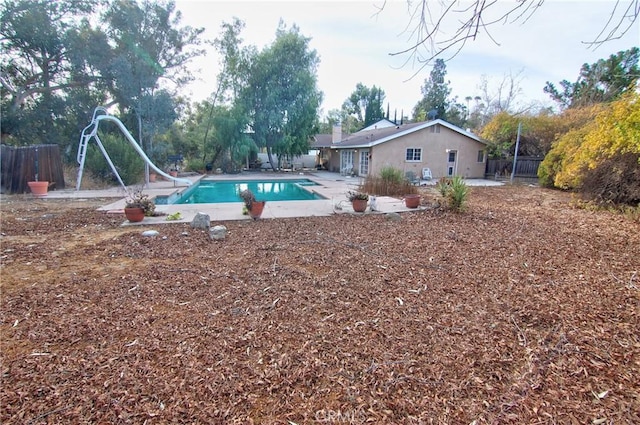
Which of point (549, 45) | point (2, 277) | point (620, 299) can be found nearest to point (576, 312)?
point (620, 299)

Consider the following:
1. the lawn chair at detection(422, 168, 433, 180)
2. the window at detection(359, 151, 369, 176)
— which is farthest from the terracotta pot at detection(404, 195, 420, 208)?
the window at detection(359, 151, 369, 176)

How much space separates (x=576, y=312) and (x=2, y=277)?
646 centimetres

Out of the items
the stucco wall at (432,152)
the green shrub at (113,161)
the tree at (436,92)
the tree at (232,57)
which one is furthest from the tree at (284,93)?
the tree at (436,92)

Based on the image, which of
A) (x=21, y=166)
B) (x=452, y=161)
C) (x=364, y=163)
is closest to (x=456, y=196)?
(x=364, y=163)

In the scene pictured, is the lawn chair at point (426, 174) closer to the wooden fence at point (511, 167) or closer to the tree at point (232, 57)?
the wooden fence at point (511, 167)

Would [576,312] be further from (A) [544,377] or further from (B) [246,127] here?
(B) [246,127]

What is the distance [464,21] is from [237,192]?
12621 mm

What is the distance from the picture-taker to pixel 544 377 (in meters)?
2.18

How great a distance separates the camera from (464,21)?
238cm

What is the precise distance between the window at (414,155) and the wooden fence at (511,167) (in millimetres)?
Result: 4861

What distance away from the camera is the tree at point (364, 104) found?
44.6 m

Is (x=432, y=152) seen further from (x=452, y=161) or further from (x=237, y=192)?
(x=237, y=192)

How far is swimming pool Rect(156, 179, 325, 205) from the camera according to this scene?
39.9 feet

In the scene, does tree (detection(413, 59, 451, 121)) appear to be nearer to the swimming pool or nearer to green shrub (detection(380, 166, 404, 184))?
the swimming pool
